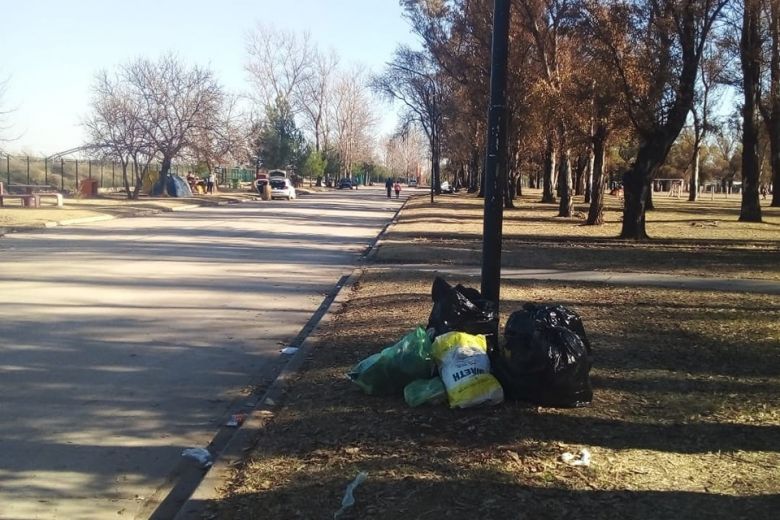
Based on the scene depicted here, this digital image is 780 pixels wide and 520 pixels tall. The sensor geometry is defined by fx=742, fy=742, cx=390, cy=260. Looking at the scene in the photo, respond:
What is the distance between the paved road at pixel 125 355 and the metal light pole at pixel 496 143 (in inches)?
102

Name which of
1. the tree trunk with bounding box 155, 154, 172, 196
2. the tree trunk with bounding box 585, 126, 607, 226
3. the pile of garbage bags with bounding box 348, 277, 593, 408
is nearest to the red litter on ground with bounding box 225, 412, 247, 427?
the pile of garbage bags with bounding box 348, 277, 593, 408

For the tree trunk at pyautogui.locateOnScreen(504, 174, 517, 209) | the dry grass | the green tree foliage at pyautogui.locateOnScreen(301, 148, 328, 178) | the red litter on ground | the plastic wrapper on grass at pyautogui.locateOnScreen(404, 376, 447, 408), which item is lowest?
the red litter on ground

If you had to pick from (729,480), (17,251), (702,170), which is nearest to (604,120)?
(17,251)

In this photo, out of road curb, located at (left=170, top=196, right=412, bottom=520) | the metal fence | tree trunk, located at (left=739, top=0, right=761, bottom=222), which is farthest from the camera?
the metal fence

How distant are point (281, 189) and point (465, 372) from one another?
184ft

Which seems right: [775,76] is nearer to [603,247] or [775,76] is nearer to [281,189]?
[603,247]

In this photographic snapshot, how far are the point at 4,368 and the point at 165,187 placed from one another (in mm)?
46130

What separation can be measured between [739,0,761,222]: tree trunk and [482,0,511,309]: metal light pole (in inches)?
724

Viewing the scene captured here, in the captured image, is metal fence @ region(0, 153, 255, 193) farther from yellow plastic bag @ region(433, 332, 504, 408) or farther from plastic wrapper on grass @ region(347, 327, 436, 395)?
yellow plastic bag @ region(433, 332, 504, 408)

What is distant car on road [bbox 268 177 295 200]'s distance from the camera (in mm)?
60000

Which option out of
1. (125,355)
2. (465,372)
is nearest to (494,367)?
(465,372)

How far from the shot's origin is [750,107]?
29.9 metres

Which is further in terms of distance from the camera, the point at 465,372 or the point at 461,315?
the point at 461,315

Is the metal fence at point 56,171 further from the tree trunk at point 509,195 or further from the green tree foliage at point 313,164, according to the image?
the tree trunk at point 509,195
